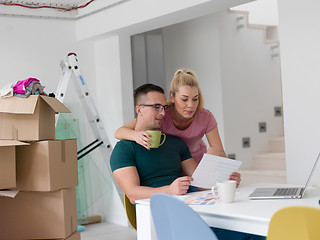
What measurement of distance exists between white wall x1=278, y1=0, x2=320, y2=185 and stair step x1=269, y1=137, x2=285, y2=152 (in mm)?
2490

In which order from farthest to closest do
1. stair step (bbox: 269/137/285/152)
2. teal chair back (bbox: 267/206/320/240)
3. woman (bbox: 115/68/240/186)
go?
1. stair step (bbox: 269/137/285/152)
2. woman (bbox: 115/68/240/186)
3. teal chair back (bbox: 267/206/320/240)

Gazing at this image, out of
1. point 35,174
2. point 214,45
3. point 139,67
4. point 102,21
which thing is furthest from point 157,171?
point 214,45

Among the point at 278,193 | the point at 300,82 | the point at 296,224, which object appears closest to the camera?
the point at 296,224

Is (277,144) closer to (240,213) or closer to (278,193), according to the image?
(278,193)

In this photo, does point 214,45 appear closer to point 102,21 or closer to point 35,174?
point 102,21

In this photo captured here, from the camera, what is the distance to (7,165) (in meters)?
2.76

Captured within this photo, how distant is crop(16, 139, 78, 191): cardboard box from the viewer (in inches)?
112

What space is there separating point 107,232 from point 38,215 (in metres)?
1.20

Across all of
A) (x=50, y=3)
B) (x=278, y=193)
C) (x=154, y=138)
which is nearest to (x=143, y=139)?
(x=154, y=138)

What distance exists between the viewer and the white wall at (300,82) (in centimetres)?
273

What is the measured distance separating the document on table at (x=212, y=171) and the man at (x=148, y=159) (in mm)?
174

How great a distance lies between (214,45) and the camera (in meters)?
5.09

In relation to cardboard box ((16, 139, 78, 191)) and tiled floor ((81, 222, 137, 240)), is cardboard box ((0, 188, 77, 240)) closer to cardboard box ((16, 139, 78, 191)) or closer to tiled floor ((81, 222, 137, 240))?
cardboard box ((16, 139, 78, 191))

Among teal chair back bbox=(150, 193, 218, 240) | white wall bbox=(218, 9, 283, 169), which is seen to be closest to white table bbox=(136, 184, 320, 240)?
teal chair back bbox=(150, 193, 218, 240)
